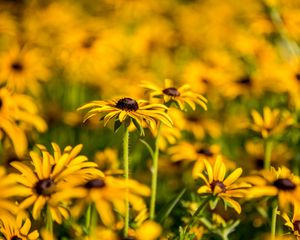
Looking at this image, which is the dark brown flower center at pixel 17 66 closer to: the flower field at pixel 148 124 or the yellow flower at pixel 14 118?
the flower field at pixel 148 124

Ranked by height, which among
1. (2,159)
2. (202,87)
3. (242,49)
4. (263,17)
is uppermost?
(263,17)

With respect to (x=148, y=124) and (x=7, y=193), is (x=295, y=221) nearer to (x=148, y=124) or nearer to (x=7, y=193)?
(x=148, y=124)

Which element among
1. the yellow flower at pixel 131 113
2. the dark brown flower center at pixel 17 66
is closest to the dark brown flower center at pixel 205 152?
the yellow flower at pixel 131 113

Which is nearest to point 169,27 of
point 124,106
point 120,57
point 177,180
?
point 120,57

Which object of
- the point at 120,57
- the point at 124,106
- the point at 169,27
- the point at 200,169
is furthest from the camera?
the point at 169,27

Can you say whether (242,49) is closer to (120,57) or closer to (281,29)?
(281,29)

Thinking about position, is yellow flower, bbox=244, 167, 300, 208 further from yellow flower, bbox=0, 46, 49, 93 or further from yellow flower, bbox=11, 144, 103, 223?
yellow flower, bbox=0, 46, 49, 93

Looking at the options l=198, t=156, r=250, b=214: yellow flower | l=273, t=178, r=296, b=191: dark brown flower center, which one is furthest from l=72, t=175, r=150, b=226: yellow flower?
l=273, t=178, r=296, b=191: dark brown flower center
